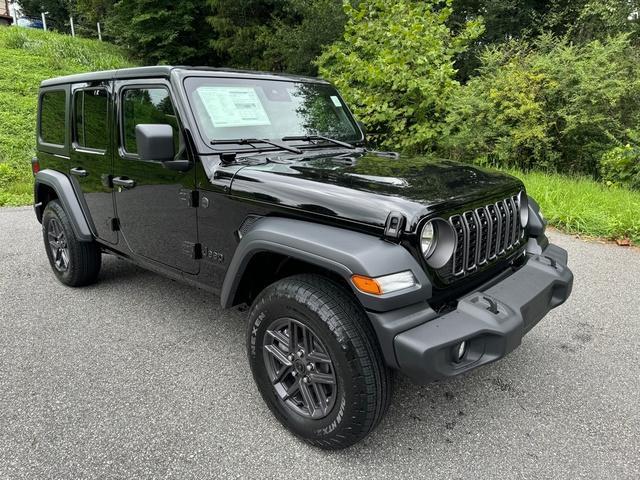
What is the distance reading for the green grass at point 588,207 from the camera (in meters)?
5.69

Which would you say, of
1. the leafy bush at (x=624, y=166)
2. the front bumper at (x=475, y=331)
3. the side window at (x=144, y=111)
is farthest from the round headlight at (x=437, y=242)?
the leafy bush at (x=624, y=166)

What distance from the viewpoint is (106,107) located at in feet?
11.4

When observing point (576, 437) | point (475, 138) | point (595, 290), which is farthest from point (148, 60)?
point (576, 437)

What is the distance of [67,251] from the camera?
4195mm

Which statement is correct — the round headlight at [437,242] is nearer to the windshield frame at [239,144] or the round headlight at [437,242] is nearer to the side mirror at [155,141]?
the windshield frame at [239,144]

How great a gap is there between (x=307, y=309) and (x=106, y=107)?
93.9 inches

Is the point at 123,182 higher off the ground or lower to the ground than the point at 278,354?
higher

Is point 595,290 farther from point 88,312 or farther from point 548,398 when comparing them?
point 88,312

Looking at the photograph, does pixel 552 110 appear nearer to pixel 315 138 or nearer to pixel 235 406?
pixel 315 138

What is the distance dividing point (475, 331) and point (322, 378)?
2.39ft

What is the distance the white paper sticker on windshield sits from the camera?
2.91 m

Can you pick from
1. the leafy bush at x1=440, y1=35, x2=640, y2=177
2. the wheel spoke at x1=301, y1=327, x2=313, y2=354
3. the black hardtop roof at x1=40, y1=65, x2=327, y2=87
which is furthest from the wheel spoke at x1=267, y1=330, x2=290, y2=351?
the leafy bush at x1=440, y1=35, x2=640, y2=177

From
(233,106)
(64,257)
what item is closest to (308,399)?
(233,106)

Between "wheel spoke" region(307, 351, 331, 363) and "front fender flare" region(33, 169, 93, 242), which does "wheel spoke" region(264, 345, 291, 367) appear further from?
"front fender flare" region(33, 169, 93, 242)
